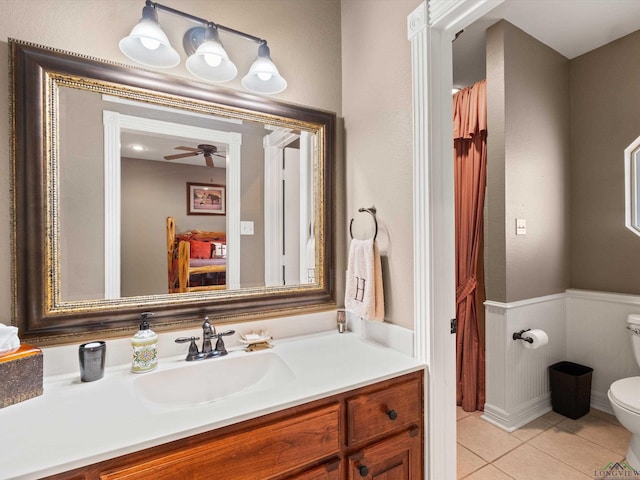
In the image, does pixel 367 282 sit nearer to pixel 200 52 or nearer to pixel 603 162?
pixel 200 52

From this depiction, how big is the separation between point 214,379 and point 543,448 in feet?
6.51

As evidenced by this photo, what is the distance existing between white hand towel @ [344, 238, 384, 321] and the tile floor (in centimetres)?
113

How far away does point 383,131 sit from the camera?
4.58 feet

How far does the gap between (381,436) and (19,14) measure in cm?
182

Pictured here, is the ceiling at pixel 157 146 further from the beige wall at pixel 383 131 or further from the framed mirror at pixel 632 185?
the framed mirror at pixel 632 185

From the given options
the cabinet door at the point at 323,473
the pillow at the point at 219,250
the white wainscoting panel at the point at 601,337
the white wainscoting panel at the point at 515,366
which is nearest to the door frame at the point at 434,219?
the cabinet door at the point at 323,473

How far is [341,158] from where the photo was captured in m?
1.66

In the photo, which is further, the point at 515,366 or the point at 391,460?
the point at 515,366

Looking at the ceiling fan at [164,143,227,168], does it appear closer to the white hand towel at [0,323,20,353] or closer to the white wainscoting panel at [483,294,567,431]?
the white hand towel at [0,323,20,353]

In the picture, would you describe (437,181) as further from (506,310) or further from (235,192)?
(506,310)

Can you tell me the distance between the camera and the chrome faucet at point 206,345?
3.97ft

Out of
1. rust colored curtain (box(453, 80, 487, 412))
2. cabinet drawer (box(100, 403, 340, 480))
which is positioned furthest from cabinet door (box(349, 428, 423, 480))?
rust colored curtain (box(453, 80, 487, 412))

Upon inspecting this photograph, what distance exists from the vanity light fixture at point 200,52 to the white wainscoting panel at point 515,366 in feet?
6.43

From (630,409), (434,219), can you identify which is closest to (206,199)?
(434,219)
